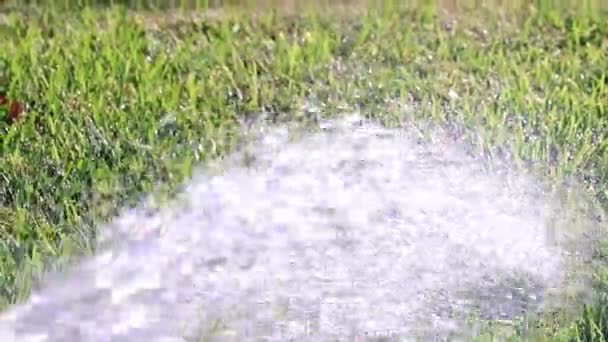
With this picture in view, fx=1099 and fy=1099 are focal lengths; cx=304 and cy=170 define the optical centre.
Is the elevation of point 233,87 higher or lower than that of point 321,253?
higher

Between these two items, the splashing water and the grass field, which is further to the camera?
the grass field

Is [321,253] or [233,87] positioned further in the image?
[233,87]

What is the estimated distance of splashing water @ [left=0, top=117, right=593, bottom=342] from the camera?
6.70 feet

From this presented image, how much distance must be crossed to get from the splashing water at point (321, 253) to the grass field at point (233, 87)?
0.07 m

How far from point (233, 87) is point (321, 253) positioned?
0.57 meters

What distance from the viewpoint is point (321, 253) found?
7.22ft

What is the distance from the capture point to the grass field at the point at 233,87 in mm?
2293

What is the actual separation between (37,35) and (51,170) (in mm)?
537

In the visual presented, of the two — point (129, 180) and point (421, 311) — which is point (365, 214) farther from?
point (129, 180)

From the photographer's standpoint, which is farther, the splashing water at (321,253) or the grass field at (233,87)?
the grass field at (233,87)

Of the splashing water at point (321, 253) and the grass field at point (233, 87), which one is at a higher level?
the grass field at point (233, 87)

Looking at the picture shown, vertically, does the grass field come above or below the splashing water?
above

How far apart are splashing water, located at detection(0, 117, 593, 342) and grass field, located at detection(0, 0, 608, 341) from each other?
0.07 meters

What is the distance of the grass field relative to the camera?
2.29m
